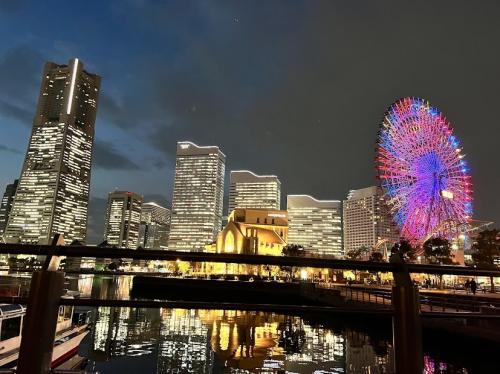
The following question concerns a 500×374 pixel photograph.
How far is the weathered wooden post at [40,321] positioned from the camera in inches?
87.0

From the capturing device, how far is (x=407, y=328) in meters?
2.42

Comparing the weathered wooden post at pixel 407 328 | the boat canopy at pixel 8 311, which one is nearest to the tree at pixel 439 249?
the boat canopy at pixel 8 311

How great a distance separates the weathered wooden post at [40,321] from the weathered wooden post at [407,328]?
2010 millimetres

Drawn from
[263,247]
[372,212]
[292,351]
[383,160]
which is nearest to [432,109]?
[383,160]

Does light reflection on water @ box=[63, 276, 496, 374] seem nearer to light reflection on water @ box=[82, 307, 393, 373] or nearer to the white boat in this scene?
light reflection on water @ box=[82, 307, 393, 373]

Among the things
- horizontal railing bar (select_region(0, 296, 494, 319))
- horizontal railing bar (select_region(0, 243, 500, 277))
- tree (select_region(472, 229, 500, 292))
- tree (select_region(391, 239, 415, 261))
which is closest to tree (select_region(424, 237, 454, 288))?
tree (select_region(391, 239, 415, 261))

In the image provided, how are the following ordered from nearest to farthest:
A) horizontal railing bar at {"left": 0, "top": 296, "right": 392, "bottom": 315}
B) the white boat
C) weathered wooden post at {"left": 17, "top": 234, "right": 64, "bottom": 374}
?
weathered wooden post at {"left": 17, "top": 234, "right": 64, "bottom": 374}, horizontal railing bar at {"left": 0, "top": 296, "right": 392, "bottom": 315}, the white boat

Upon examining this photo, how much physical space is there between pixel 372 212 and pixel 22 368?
8076 inches

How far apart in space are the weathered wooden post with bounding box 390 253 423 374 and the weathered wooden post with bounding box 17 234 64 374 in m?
2.01

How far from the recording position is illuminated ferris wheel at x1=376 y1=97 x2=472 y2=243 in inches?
1940

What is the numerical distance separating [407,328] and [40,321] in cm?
212

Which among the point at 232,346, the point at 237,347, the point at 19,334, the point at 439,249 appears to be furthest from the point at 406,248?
the point at 19,334

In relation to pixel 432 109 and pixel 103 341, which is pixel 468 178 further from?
pixel 103 341

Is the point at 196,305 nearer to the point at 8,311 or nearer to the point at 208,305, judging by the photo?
the point at 208,305
